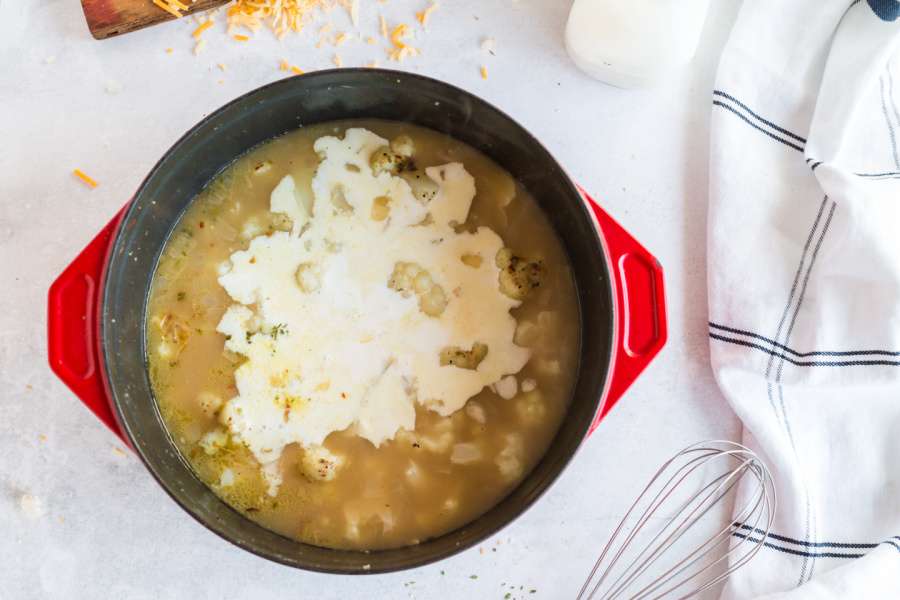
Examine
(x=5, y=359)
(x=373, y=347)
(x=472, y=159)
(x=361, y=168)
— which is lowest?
(x=5, y=359)

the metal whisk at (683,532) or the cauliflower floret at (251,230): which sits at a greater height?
the metal whisk at (683,532)

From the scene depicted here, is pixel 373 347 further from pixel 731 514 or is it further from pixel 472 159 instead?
pixel 731 514

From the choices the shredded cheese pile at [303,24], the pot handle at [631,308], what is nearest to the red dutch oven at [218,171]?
the pot handle at [631,308]

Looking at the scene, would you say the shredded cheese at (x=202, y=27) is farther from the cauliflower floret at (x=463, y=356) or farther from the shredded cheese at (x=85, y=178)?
the cauliflower floret at (x=463, y=356)

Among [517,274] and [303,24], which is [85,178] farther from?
[517,274]

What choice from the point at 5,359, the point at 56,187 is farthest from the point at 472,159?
the point at 5,359

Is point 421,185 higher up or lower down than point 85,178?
higher up

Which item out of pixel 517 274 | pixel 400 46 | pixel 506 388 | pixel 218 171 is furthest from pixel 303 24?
pixel 506 388
